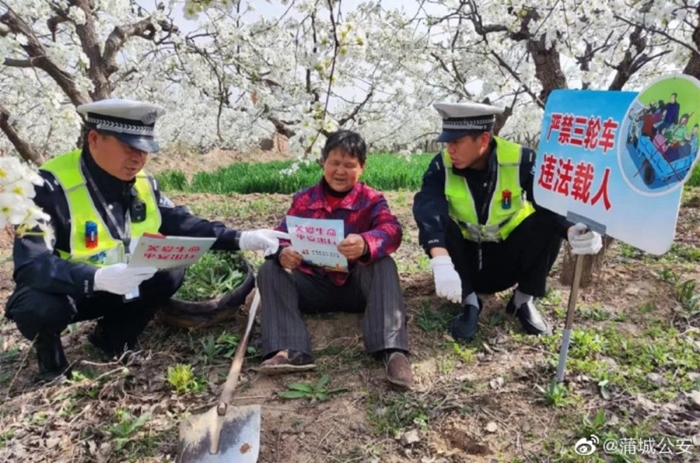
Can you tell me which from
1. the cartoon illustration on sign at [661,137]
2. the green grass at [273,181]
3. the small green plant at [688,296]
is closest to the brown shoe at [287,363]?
the cartoon illustration on sign at [661,137]

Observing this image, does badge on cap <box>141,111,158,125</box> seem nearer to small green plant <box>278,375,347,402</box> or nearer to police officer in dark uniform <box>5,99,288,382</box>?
police officer in dark uniform <box>5,99,288,382</box>

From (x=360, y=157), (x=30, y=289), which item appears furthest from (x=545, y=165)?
(x=30, y=289)

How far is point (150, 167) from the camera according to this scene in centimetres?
1203

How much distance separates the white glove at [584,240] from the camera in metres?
1.89

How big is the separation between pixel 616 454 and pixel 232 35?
12.3ft

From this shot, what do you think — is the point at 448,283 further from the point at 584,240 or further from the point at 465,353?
the point at 584,240

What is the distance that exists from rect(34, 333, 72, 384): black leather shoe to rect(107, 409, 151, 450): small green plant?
452 mm

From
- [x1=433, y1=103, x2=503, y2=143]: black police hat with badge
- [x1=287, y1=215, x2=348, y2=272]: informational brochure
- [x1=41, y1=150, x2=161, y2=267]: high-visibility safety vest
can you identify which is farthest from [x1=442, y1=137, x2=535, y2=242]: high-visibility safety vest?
[x1=41, y1=150, x2=161, y2=267]: high-visibility safety vest

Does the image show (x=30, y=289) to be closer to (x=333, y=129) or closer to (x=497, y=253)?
(x=333, y=129)

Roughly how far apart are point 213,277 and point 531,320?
165 cm

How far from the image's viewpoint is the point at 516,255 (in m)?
2.47

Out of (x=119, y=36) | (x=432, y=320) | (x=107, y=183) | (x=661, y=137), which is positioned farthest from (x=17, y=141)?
(x=661, y=137)

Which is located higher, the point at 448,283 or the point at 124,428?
the point at 448,283

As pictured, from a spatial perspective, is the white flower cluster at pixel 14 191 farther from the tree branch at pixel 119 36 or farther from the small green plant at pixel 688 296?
the tree branch at pixel 119 36
